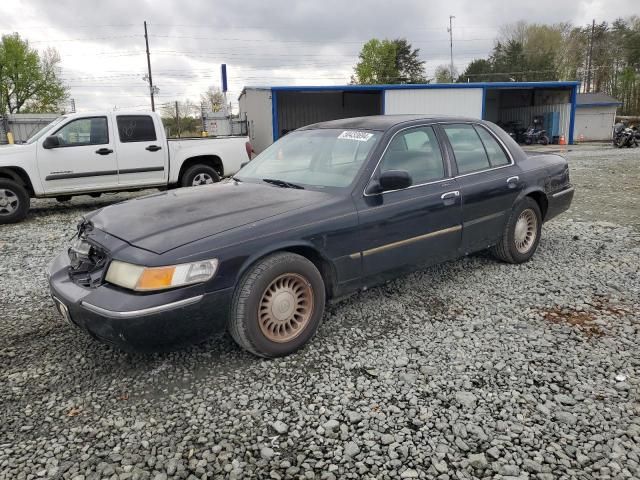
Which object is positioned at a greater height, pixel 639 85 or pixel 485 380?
pixel 639 85

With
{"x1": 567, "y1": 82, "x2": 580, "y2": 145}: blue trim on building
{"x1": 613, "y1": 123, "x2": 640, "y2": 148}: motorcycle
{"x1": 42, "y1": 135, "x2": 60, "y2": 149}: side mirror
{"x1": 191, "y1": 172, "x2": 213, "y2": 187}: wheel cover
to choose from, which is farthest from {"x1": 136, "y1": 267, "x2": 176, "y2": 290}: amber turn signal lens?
{"x1": 567, "y1": 82, "x2": 580, "y2": 145}: blue trim on building

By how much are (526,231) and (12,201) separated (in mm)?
7745

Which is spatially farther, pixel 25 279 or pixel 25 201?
pixel 25 201

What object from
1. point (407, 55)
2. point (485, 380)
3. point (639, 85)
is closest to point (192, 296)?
point (485, 380)

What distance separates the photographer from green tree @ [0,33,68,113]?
159 feet

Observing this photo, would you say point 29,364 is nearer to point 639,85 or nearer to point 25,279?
point 25,279

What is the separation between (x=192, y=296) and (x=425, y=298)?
87.0 inches

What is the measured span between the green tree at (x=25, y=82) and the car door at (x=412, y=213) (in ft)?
180

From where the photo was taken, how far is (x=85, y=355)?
3311 mm

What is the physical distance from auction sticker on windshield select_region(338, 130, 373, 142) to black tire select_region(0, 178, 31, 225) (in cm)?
636

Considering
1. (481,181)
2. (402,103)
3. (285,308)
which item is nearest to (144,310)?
(285,308)

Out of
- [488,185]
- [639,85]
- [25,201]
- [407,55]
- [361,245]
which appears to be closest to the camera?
[361,245]

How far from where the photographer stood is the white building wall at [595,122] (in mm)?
35562

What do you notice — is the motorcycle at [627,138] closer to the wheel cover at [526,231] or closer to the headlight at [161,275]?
the wheel cover at [526,231]
